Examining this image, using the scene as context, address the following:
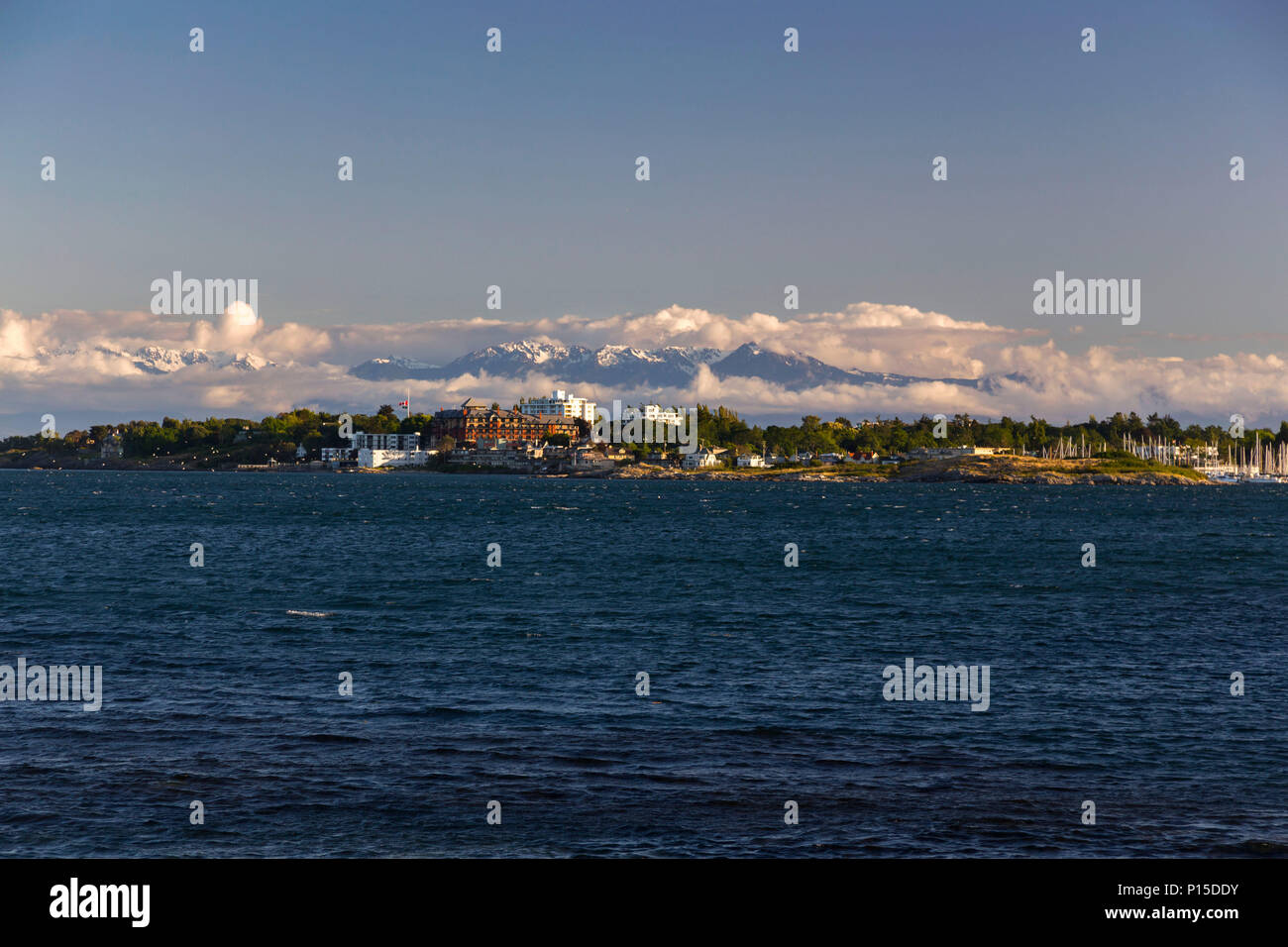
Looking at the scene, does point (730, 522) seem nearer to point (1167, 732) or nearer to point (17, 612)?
point (17, 612)

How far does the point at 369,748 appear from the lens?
973 inches

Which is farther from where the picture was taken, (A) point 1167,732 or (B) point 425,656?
(B) point 425,656

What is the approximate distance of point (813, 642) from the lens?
42.5 metres

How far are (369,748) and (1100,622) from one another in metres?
36.9

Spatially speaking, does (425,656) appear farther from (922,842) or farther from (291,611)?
(922,842)

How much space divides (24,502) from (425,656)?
525ft

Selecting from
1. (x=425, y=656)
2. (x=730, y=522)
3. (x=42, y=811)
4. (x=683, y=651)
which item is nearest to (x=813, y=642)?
(x=683, y=651)

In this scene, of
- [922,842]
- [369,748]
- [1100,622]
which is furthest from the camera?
[1100,622]

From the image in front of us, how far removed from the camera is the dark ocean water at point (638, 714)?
63.7ft

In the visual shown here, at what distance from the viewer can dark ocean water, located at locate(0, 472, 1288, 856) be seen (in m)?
19.4

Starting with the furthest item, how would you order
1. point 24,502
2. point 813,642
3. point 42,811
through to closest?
1. point 24,502
2. point 813,642
3. point 42,811

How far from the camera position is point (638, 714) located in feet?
94.7
